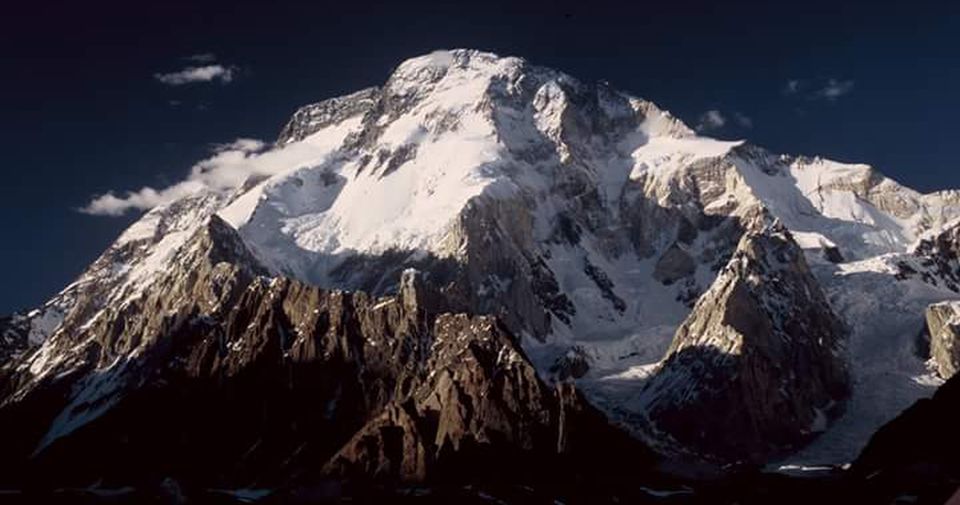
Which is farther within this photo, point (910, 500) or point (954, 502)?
point (910, 500)

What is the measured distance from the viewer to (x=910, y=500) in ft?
634

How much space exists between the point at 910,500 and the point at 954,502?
12999 cm

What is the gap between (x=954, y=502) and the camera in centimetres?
6881
